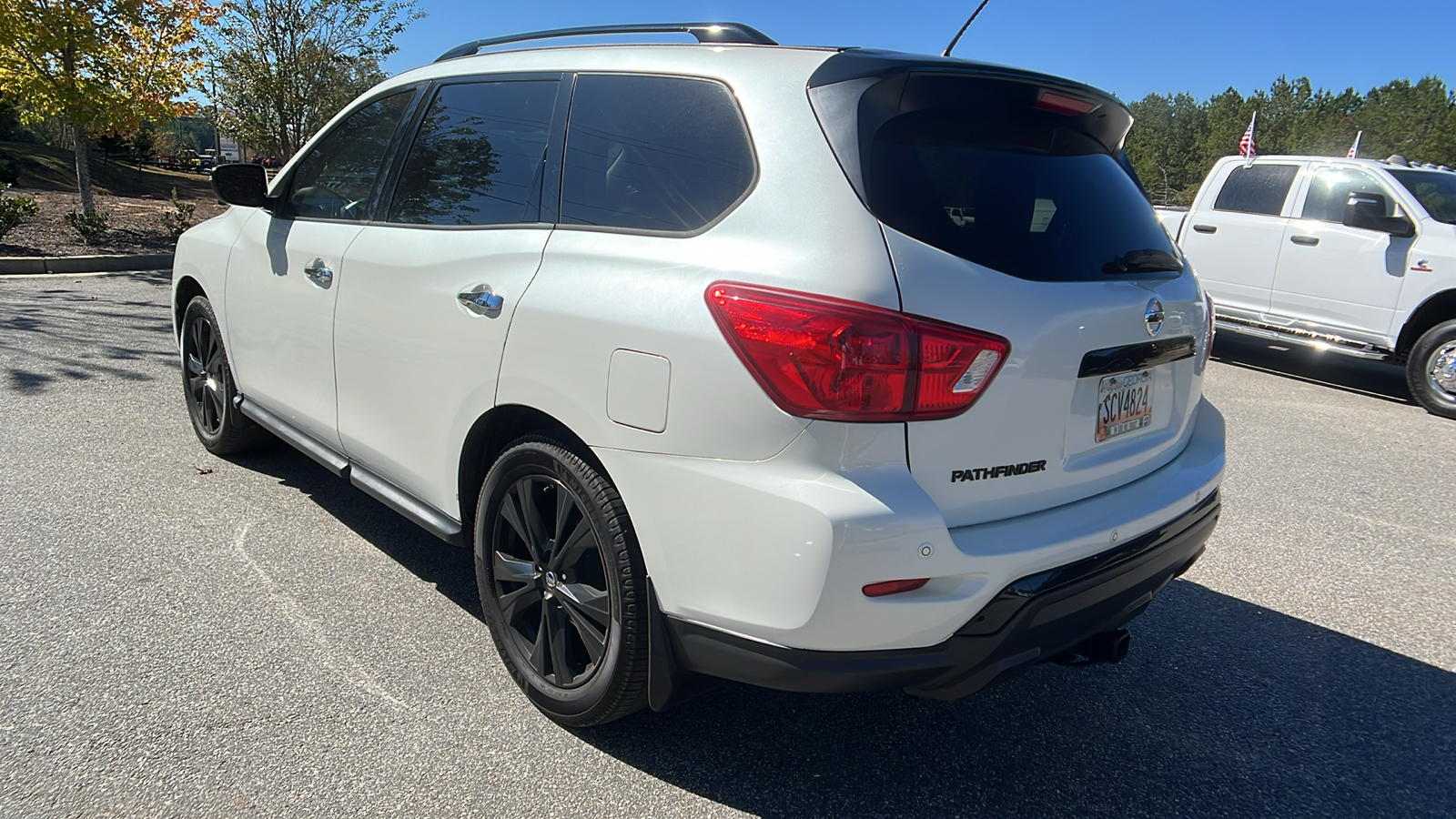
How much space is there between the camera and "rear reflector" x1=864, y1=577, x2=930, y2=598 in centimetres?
197

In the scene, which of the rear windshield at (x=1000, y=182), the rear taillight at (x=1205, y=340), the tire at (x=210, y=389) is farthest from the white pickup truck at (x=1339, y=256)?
the tire at (x=210, y=389)

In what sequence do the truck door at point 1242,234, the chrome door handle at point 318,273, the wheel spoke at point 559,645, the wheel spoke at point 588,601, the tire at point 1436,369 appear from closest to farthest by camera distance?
the wheel spoke at point 588,601 → the wheel spoke at point 559,645 → the chrome door handle at point 318,273 → the tire at point 1436,369 → the truck door at point 1242,234

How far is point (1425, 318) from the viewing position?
786 cm

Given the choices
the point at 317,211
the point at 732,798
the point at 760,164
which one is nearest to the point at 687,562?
the point at 732,798

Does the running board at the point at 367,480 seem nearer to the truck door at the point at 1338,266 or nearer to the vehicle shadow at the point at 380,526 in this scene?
the vehicle shadow at the point at 380,526

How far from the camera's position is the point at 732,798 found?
7.95ft

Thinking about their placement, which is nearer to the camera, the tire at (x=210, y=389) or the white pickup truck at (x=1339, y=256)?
the tire at (x=210, y=389)

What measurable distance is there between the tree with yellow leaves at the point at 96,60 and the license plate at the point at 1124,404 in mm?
13031

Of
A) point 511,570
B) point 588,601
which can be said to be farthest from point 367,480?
point 588,601

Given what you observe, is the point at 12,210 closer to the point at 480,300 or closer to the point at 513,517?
the point at 480,300

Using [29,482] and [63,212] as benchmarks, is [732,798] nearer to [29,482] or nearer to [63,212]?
[29,482]

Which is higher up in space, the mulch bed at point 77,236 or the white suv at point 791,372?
the white suv at point 791,372

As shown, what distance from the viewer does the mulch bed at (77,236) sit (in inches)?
448

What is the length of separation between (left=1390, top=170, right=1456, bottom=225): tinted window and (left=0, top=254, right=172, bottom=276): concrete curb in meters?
13.5
